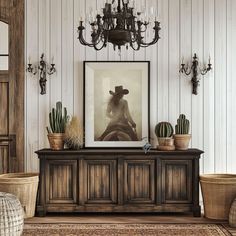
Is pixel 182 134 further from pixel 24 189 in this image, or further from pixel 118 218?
pixel 24 189

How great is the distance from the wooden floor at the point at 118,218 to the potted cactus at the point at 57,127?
0.92 m

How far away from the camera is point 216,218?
579 centimetres

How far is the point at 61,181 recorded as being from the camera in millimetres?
6004

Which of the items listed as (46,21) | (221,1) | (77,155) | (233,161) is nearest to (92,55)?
(46,21)

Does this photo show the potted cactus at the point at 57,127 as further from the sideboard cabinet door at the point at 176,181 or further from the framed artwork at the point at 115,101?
the sideboard cabinet door at the point at 176,181

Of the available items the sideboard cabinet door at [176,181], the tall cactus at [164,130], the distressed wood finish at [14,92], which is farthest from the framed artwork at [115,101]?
the distressed wood finish at [14,92]

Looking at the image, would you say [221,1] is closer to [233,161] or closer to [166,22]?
[166,22]

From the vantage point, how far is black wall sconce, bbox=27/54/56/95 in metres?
6.50

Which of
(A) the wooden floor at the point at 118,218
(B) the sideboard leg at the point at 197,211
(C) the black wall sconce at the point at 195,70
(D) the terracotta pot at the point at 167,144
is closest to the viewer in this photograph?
(A) the wooden floor at the point at 118,218

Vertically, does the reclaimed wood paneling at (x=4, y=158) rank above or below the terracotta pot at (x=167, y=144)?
below

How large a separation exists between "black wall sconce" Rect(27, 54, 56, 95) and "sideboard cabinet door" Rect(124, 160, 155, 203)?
1.64m

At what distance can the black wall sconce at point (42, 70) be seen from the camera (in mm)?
6504

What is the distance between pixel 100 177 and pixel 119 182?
0.25 metres

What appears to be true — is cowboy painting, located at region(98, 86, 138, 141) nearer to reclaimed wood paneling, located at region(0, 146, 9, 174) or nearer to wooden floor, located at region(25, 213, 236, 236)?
wooden floor, located at region(25, 213, 236, 236)
